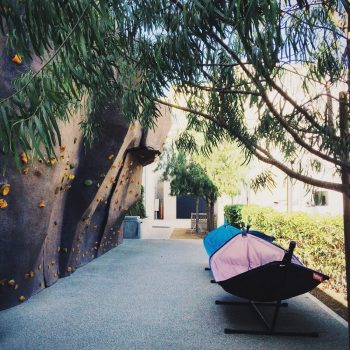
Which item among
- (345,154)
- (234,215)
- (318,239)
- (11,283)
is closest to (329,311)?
(318,239)

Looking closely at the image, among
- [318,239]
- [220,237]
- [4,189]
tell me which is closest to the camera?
[4,189]

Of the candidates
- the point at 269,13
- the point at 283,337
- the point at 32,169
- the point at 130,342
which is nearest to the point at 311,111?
the point at 269,13

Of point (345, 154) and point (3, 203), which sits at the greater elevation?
point (345, 154)

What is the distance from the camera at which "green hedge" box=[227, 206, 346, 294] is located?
6.11 metres

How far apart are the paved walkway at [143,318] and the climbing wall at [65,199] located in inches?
17.4

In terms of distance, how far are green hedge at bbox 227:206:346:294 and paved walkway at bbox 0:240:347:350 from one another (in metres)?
0.65

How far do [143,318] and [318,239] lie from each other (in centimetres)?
336

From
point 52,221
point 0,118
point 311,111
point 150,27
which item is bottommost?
point 52,221

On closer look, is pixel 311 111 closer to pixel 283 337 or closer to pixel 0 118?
pixel 283 337

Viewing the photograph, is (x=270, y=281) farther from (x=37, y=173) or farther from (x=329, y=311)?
(x=37, y=173)

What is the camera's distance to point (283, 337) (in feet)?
14.0

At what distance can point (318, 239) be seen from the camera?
662cm

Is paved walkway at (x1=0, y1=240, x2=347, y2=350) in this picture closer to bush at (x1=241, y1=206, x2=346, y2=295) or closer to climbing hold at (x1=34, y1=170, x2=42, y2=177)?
bush at (x1=241, y1=206, x2=346, y2=295)

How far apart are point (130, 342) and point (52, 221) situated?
3.19 meters
